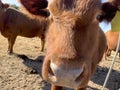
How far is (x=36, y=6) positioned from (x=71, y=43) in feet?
4.75

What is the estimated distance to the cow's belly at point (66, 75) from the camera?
4770 mm

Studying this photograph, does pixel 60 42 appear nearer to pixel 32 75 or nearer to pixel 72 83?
pixel 72 83

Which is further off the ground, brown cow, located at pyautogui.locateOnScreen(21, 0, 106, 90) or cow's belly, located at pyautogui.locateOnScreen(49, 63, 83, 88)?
brown cow, located at pyautogui.locateOnScreen(21, 0, 106, 90)

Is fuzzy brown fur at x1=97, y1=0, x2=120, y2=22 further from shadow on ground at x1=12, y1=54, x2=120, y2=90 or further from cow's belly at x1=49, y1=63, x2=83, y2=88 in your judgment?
shadow on ground at x1=12, y1=54, x2=120, y2=90

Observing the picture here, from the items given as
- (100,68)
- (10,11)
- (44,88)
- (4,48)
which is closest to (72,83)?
(44,88)

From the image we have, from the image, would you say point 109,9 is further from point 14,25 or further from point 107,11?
point 14,25

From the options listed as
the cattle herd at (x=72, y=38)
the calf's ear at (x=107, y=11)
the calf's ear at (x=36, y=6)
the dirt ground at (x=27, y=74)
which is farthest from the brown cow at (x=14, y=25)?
the cattle herd at (x=72, y=38)

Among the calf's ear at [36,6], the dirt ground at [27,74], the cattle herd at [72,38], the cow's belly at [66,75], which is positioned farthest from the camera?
the dirt ground at [27,74]

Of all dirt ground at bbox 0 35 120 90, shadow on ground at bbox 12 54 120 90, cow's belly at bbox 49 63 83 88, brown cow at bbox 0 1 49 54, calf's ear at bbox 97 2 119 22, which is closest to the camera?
cow's belly at bbox 49 63 83 88

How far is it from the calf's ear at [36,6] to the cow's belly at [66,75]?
1.51 metres

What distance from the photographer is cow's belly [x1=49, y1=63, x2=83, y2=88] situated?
4.77 m

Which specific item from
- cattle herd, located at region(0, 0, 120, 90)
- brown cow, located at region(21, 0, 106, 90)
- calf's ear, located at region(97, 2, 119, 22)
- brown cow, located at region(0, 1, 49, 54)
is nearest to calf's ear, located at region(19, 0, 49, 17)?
cattle herd, located at region(0, 0, 120, 90)

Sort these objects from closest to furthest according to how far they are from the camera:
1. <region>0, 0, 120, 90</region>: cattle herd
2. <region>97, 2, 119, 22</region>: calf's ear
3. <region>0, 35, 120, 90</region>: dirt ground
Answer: <region>0, 0, 120, 90</region>: cattle herd
<region>97, 2, 119, 22</region>: calf's ear
<region>0, 35, 120, 90</region>: dirt ground

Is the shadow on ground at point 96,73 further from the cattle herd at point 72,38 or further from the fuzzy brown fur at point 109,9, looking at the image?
the cattle herd at point 72,38
